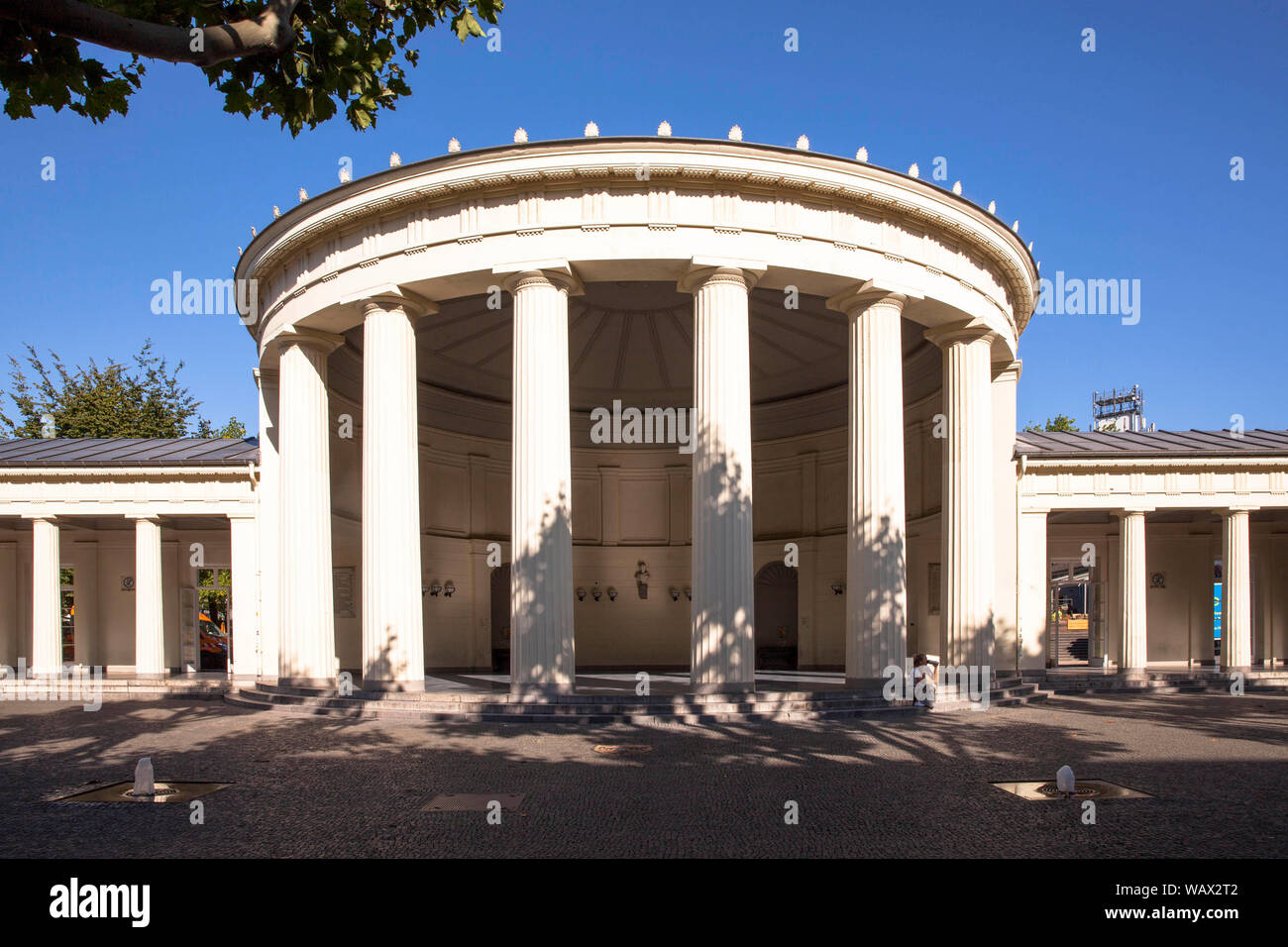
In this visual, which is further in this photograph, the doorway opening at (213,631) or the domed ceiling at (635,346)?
the doorway opening at (213,631)

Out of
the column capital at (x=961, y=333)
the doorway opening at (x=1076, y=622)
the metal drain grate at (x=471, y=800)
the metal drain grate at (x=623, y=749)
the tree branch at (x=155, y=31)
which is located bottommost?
the doorway opening at (x=1076, y=622)

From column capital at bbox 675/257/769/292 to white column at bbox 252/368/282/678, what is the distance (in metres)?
14.8

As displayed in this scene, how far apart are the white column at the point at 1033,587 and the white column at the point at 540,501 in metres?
16.3

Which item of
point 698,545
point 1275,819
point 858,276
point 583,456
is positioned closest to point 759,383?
point 583,456

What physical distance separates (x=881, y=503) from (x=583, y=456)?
18.5 metres

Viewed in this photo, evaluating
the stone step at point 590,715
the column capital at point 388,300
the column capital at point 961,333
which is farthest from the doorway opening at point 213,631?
the column capital at point 961,333

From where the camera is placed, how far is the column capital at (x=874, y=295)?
22.8 metres

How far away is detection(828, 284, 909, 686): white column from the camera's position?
72.9 ft

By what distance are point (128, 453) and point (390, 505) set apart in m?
17.7

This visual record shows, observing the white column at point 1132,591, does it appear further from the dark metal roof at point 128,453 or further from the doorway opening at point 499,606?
the dark metal roof at point 128,453

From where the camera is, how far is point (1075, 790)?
12.5 metres

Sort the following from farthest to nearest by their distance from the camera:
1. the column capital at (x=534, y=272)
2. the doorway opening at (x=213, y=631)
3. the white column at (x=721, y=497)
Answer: the doorway opening at (x=213, y=631), the column capital at (x=534, y=272), the white column at (x=721, y=497)

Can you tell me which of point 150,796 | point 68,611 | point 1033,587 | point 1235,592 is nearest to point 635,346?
point 1033,587

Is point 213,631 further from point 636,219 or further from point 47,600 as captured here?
point 636,219
